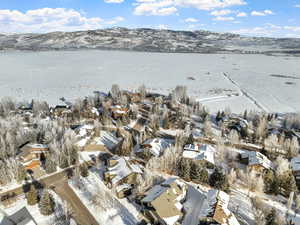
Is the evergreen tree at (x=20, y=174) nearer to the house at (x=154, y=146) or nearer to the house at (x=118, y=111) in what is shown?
the house at (x=154, y=146)

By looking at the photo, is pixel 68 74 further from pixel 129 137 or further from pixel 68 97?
pixel 129 137

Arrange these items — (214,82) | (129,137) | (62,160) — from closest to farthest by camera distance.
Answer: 1. (62,160)
2. (129,137)
3. (214,82)

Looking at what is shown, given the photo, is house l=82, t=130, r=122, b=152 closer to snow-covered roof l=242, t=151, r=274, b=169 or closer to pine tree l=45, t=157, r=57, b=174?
pine tree l=45, t=157, r=57, b=174

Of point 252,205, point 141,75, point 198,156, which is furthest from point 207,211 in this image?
point 141,75

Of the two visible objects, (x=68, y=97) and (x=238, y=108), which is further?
(x=68, y=97)

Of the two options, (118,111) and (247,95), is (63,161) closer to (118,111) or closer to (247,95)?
(118,111)

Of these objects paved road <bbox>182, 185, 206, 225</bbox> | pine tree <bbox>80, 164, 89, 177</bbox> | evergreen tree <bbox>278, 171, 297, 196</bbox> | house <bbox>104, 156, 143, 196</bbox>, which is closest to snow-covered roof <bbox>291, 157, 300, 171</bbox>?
evergreen tree <bbox>278, 171, 297, 196</bbox>
